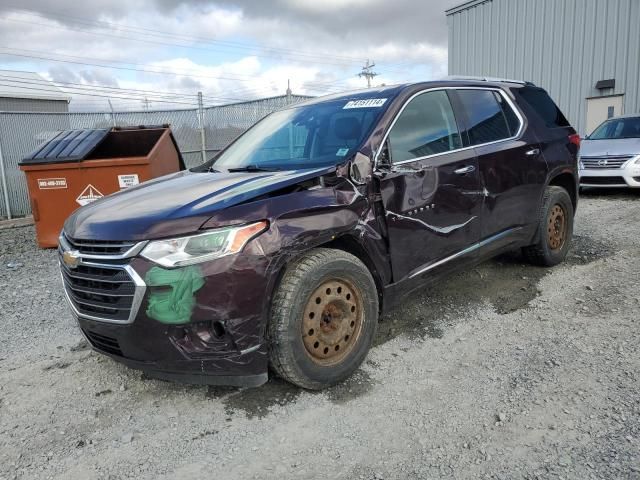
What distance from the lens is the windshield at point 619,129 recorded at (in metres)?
9.99

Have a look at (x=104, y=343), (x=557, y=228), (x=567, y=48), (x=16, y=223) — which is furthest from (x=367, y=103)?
(x=567, y=48)

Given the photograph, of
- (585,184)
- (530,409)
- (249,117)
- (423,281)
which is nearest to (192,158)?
(249,117)

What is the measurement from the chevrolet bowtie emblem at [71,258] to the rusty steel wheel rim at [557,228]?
401cm

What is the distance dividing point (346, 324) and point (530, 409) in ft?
3.57

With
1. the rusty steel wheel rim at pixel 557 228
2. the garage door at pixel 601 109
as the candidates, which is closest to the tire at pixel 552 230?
the rusty steel wheel rim at pixel 557 228

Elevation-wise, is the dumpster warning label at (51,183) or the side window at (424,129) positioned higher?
the side window at (424,129)

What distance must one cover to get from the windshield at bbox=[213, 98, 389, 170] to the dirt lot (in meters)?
1.40

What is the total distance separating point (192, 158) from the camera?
11.7m

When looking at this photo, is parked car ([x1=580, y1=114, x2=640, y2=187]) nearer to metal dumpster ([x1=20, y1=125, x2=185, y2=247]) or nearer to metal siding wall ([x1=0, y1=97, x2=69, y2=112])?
metal dumpster ([x1=20, y1=125, x2=185, y2=247])

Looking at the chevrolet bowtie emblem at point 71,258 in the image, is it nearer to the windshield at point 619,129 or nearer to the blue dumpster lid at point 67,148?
the blue dumpster lid at point 67,148

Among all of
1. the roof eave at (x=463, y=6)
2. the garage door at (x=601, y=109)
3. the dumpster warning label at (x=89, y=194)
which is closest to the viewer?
the dumpster warning label at (x=89, y=194)

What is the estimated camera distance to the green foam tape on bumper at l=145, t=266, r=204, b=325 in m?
2.44

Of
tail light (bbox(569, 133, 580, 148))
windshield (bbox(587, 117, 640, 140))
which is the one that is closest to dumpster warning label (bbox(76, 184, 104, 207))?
tail light (bbox(569, 133, 580, 148))

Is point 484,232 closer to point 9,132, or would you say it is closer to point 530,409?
point 530,409
